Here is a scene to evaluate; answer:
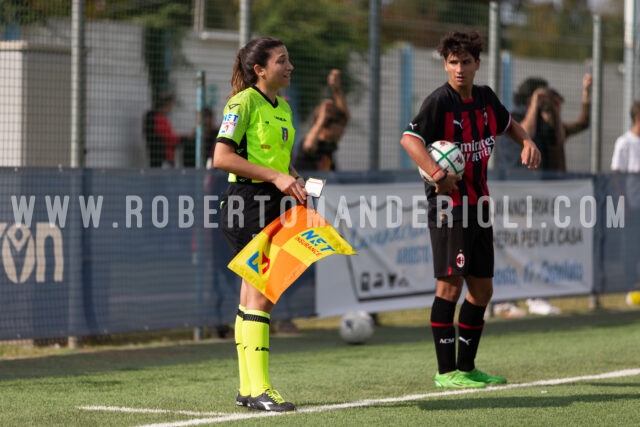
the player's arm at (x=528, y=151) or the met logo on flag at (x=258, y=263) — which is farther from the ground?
the player's arm at (x=528, y=151)

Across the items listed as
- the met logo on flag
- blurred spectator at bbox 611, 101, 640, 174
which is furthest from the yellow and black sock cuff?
blurred spectator at bbox 611, 101, 640, 174

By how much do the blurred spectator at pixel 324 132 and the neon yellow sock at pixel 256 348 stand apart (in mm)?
4921

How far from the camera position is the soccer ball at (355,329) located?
970 centimetres

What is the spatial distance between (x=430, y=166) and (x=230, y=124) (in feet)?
4.45

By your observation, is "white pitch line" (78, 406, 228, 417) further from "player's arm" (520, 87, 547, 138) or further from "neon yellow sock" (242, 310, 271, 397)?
"player's arm" (520, 87, 547, 138)

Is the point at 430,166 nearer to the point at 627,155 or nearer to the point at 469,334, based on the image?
the point at 469,334

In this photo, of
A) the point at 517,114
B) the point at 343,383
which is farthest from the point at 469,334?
the point at 517,114

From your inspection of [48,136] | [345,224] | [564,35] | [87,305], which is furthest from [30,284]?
[564,35]

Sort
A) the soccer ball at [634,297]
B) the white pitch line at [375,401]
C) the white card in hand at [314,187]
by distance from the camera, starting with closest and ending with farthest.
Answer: the white card in hand at [314,187] → the white pitch line at [375,401] → the soccer ball at [634,297]

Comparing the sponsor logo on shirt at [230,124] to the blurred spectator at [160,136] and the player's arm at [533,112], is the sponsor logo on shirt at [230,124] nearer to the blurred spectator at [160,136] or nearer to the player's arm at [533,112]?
the blurred spectator at [160,136]

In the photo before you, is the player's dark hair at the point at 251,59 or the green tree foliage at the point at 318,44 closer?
the player's dark hair at the point at 251,59

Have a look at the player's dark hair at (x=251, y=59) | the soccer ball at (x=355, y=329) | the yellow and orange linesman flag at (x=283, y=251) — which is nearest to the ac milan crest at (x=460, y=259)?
the yellow and orange linesman flag at (x=283, y=251)

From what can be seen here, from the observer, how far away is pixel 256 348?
6.17m

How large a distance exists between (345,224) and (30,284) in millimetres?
3055
